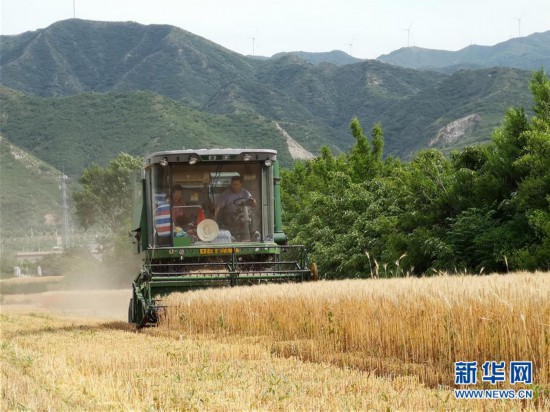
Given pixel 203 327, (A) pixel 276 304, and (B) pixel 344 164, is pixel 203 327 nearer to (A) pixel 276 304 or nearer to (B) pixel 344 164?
(A) pixel 276 304

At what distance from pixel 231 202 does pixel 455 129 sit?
128 metres

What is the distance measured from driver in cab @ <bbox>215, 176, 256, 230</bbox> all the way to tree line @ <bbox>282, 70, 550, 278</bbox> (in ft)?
8.56

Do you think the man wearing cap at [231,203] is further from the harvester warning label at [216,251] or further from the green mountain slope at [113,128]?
the green mountain slope at [113,128]

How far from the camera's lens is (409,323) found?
30.0ft

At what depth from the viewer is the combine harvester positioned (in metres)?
15.9

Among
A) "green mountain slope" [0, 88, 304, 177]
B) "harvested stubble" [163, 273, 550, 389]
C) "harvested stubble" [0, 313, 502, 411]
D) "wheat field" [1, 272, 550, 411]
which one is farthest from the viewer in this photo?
"green mountain slope" [0, 88, 304, 177]

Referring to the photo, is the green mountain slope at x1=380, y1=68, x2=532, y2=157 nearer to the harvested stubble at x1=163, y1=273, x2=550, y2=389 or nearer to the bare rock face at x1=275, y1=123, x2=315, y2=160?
the bare rock face at x1=275, y1=123, x2=315, y2=160

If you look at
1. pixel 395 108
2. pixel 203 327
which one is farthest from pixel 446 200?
pixel 395 108

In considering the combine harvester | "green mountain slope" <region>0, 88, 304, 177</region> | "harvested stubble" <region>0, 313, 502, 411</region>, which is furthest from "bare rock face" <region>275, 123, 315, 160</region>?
"harvested stubble" <region>0, 313, 502, 411</region>

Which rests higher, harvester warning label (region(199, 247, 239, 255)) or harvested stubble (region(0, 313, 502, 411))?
harvester warning label (region(199, 247, 239, 255))

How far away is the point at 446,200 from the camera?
2141 centimetres

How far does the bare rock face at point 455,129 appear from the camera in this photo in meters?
136

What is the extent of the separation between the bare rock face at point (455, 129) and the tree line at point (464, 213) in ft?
360

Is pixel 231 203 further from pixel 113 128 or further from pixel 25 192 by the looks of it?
pixel 113 128
